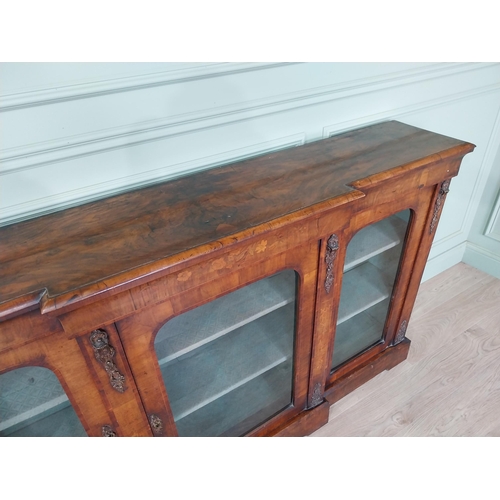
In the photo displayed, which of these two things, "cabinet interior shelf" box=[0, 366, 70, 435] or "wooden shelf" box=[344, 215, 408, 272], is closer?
"cabinet interior shelf" box=[0, 366, 70, 435]

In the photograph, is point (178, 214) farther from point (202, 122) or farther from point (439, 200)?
point (439, 200)

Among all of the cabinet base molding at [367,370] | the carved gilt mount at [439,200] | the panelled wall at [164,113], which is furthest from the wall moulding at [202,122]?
the cabinet base molding at [367,370]

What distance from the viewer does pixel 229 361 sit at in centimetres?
81

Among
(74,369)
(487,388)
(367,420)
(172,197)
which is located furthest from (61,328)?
(487,388)

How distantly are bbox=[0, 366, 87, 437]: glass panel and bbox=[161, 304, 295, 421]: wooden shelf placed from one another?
19cm

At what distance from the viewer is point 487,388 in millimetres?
1146

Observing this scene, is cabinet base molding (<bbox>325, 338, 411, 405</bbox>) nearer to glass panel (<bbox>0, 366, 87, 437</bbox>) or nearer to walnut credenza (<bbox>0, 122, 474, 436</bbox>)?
walnut credenza (<bbox>0, 122, 474, 436</bbox>)

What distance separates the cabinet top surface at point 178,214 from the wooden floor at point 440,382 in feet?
2.40

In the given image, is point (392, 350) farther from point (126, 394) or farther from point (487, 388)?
point (126, 394)

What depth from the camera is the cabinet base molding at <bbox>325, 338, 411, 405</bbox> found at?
40.9 inches

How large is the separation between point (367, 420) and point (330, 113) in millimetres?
855

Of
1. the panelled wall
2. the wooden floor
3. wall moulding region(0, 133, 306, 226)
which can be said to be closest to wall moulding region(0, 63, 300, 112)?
the panelled wall

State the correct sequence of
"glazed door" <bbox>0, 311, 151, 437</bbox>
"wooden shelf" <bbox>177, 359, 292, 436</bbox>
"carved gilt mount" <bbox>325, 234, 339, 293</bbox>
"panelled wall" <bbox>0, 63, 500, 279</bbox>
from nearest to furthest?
"glazed door" <bbox>0, 311, 151, 437</bbox> → "panelled wall" <bbox>0, 63, 500, 279</bbox> → "carved gilt mount" <bbox>325, 234, 339, 293</bbox> → "wooden shelf" <bbox>177, 359, 292, 436</bbox>

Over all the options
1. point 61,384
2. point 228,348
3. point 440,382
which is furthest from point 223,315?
point 440,382
